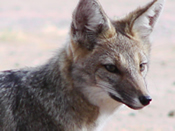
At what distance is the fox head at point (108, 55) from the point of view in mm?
4316

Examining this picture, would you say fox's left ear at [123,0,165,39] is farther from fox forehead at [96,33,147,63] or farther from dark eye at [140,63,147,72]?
dark eye at [140,63,147,72]

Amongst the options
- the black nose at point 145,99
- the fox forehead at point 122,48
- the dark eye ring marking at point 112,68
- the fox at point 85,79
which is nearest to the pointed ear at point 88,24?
the fox at point 85,79

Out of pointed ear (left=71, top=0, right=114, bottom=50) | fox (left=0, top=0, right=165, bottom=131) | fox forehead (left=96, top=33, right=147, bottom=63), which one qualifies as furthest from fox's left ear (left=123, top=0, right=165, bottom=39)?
pointed ear (left=71, top=0, right=114, bottom=50)

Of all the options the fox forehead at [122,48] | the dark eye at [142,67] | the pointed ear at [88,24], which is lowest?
the dark eye at [142,67]

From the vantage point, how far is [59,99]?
470cm

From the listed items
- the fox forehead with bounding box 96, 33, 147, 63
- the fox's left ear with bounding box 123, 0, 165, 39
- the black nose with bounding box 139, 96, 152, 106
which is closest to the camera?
the black nose with bounding box 139, 96, 152, 106

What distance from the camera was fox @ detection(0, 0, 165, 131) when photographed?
4.38 m

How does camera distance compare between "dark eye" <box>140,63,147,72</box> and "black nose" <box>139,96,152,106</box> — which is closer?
"black nose" <box>139,96,152,106</box>

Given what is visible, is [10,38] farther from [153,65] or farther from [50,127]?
[50,127]

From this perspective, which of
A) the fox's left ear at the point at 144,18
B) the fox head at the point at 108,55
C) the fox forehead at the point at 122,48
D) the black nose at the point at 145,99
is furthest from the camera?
the fox's left ear at the point at 144,18

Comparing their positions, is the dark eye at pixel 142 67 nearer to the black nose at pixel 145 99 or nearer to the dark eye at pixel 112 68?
the dark eye at pixel 112 68

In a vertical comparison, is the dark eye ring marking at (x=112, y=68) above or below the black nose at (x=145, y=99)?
above

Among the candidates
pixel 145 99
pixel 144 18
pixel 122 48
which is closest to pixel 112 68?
pixel 122 48

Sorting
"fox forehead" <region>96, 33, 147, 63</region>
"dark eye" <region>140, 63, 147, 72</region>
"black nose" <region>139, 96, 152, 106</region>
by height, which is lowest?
"black nose" <region>139, 96, 152, 106</region>
